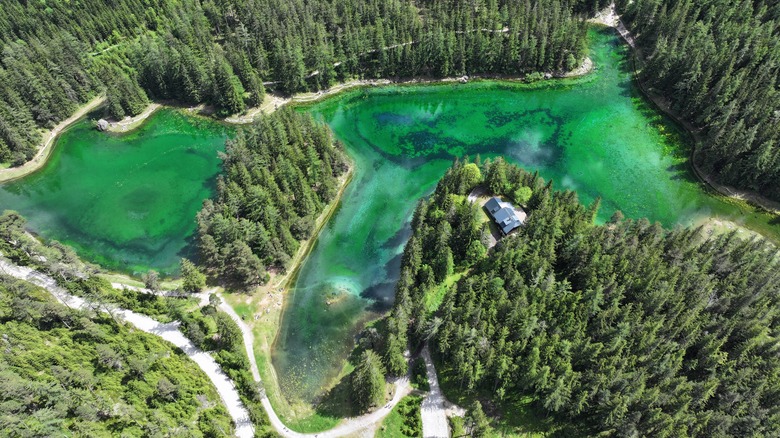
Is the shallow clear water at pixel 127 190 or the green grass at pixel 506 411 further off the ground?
the shallow clear water at pixel 127 190

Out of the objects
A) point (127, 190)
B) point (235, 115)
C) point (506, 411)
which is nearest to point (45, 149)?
point (127, 190)

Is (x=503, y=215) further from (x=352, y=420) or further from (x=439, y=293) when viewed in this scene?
(x=352, y=420)

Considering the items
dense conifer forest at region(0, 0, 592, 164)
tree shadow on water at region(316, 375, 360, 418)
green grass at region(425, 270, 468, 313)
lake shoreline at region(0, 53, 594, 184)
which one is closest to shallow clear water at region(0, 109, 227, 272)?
lake shoreline at region(0, 53, 594, 184)

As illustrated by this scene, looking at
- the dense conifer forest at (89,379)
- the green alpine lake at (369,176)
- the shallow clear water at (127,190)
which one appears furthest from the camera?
the shallow clear water at (127,190)

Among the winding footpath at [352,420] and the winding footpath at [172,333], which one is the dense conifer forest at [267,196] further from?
the winding footpath at [352,420]

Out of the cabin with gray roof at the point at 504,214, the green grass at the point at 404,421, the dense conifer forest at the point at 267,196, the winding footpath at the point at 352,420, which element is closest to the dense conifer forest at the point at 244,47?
the dense conifer forest at the point at 267,196
